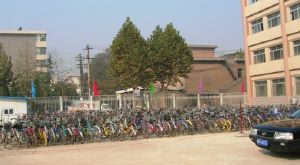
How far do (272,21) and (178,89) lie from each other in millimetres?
16067

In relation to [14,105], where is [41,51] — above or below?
above

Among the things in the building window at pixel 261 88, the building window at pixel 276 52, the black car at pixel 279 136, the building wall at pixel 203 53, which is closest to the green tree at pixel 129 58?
the building window at pixel 261 88

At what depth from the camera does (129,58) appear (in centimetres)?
3369

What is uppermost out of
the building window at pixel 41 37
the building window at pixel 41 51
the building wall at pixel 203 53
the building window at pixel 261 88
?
the building window at pixel 41 37

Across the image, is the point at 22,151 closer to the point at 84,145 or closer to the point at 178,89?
the point at 84,145

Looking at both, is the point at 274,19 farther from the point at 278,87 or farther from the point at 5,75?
the point at 5,75

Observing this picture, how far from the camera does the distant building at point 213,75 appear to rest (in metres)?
46.6

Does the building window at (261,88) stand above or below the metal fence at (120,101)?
above

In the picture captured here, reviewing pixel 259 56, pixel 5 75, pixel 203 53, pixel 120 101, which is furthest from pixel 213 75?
pixel 120 101

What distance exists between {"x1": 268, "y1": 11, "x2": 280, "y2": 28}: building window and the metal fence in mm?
7617

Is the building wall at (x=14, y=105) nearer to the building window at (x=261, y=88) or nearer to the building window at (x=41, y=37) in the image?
the building window at (x=261, y=88)

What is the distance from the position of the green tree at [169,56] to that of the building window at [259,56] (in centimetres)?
552

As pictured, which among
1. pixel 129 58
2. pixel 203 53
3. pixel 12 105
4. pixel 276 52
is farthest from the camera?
pixel 203 53

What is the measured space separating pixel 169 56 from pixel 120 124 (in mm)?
21188
